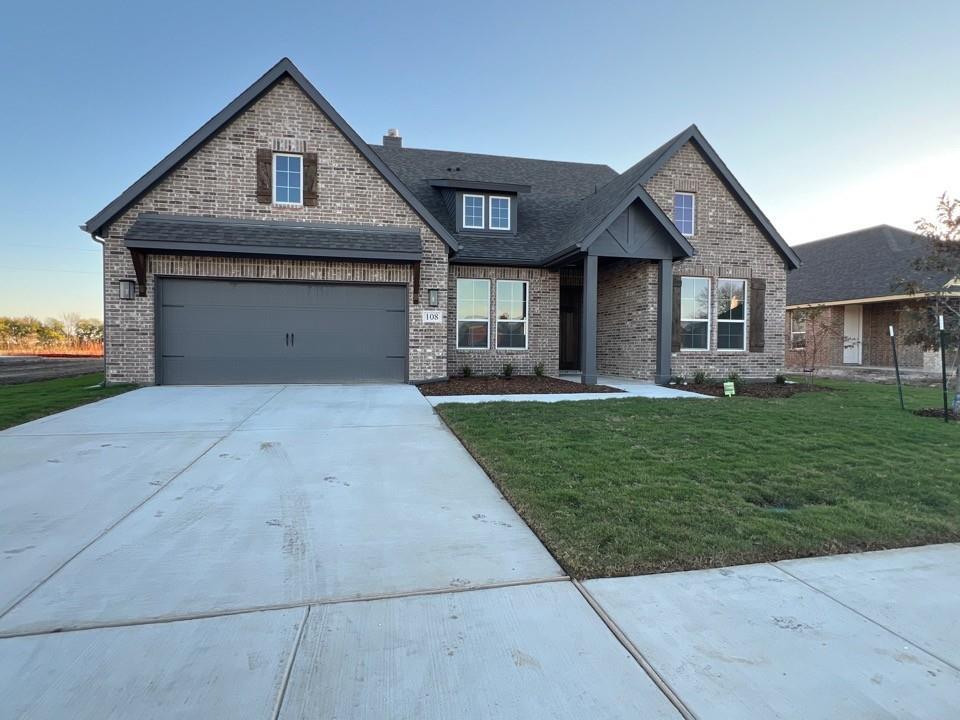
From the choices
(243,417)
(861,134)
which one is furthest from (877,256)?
(243,417)

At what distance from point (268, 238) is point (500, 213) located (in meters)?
6.89

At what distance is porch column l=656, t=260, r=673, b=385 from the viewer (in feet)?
41.9

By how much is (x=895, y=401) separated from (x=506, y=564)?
11244mm

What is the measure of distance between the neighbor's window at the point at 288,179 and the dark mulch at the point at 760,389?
10410 mm

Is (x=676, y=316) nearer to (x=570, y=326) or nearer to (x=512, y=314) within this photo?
(x=570, y=326)

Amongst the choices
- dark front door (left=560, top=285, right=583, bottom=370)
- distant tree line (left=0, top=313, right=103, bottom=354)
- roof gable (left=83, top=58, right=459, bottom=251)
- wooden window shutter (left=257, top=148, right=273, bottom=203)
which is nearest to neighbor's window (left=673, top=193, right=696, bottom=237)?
dark front door (left=560, top=285, right=583, bottom=370)

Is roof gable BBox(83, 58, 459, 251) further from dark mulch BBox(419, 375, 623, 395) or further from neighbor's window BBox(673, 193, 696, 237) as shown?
neighbor's window BBox(673, 193, 696, 237)

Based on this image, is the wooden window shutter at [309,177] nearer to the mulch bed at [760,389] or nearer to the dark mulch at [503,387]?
the dark mulch at [503,387]

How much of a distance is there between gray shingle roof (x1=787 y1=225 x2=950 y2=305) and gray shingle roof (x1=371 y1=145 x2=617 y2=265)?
11305mm

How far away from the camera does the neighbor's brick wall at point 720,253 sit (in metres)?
13.8

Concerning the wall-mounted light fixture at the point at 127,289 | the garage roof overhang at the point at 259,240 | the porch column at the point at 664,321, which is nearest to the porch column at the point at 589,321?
the porch column at the point at 664,321

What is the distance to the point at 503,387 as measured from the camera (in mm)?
11656

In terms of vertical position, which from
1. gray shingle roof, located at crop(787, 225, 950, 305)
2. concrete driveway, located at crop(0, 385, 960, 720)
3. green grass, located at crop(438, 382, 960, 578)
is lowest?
concrete driveway, located at crop(0, 385, 960, 720)

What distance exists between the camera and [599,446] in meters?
5.86
